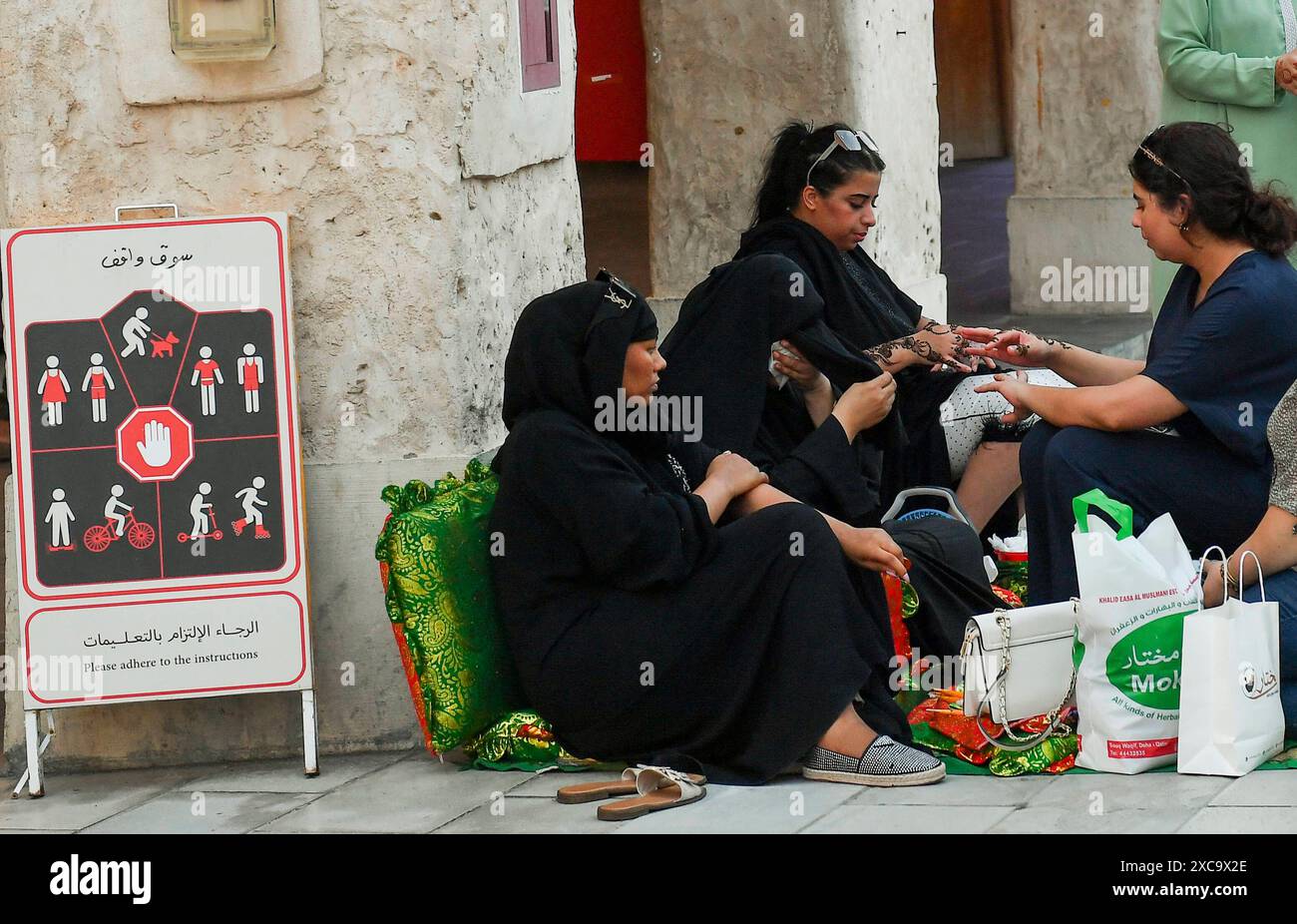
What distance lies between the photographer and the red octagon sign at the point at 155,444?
13.8 ft

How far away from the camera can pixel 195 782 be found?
431cm

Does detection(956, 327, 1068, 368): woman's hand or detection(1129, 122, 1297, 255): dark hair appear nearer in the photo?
detection(1129, 122, 1297, 255): dark hair

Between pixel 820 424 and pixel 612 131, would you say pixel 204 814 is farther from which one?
pixel 612 131

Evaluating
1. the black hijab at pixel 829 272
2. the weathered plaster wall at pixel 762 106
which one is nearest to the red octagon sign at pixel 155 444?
the black hijab at pixel 829 272

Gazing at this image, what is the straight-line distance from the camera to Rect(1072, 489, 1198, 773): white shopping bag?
12.5ft

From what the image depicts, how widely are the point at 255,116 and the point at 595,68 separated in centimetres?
811

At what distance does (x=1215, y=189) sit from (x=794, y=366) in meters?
1.12

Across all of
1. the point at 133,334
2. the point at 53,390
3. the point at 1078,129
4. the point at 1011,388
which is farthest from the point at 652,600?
the point at 1078,129

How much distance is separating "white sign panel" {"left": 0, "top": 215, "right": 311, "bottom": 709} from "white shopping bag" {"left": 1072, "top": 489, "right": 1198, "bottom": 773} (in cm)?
171

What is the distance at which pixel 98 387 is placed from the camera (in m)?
4.20

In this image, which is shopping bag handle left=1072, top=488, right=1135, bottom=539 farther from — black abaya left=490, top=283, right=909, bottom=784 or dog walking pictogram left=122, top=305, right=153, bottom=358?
dog walking pictogram left=122, top=305, right=153, bottom=358

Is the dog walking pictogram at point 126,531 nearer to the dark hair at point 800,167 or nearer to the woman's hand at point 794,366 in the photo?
the woman's hand at point 794,366

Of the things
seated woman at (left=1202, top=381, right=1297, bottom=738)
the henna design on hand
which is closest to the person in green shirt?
the henna design on hand

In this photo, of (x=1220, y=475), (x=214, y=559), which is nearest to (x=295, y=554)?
(x=214, y=559)
